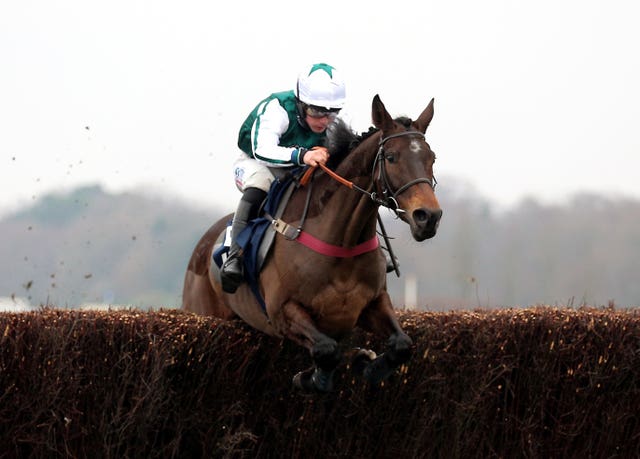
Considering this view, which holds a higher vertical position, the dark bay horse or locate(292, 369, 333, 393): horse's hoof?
the dark bay horse

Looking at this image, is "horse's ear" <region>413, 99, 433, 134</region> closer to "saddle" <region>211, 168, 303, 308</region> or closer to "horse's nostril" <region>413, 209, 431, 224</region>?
"horse's nostril" <region>413, 209, 431, 224</region>

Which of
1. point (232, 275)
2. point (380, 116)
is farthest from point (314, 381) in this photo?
point (380, 116)

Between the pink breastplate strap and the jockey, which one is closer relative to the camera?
the pink breastplate strap

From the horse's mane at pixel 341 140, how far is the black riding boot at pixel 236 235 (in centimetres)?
66

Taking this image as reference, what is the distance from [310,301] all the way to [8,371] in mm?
1888

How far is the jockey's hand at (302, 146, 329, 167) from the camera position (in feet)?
22.4

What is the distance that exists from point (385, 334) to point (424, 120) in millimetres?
1359

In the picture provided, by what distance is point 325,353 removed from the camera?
6.55 m

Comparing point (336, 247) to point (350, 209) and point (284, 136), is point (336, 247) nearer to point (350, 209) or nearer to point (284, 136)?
point (350, 209)

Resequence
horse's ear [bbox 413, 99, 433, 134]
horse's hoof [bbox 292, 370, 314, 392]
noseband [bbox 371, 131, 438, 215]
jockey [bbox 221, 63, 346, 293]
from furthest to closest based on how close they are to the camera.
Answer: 1. jockey [bbox 221, 63, 346, 293]
2. horse's hoof [bbox 292, 370, 314, 392]
3. horse's ear [bbox 413, 99, 433, 134]
4. noseband [bbox 371, 131, 438, 215]

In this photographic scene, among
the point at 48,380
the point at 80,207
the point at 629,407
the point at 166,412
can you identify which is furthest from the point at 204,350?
the point at 80,207

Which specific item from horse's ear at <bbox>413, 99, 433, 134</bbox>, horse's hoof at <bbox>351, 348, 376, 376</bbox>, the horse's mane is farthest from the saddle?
horse's ear at <bbox>413, 99, 433, 134</bbox>

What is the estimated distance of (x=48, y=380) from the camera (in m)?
6.82

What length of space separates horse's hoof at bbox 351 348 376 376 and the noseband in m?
1.15
